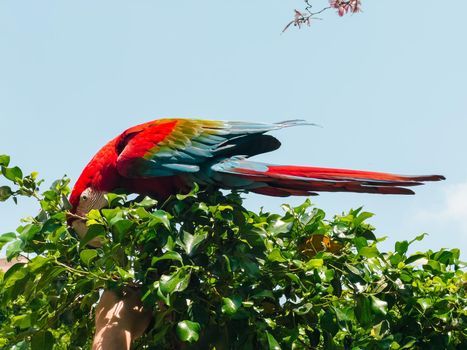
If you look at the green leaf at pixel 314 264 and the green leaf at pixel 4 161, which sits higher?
the green leaf at pixel 4 161

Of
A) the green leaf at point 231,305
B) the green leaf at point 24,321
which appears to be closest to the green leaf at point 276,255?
the green leaf at point 231,305

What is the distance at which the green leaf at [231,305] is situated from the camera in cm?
183

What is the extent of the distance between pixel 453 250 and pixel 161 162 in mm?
1059

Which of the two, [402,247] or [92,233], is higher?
[92,233]

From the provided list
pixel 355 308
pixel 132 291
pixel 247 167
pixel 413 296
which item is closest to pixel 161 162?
pixel 247 167

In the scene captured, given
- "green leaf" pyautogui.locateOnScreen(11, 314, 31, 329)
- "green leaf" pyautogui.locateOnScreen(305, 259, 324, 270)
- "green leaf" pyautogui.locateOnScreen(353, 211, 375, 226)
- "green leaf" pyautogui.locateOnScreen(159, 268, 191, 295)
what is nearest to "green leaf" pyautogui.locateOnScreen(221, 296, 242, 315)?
"green leaf" pyautogui.locateOnScreen(159, 268, 191, 295)

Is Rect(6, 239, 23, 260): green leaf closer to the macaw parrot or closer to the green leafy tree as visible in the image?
the green leafy tree

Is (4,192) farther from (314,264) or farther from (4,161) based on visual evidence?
(314,264)

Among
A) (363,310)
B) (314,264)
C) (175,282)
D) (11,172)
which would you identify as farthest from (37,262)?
(363,310)

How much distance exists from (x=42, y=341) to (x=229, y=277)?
624 millimetres

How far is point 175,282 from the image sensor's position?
5.86 feet

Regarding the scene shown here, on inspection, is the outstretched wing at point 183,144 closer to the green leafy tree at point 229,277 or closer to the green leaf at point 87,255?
the green leafy tree at point 229,277

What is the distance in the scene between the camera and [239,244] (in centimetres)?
196

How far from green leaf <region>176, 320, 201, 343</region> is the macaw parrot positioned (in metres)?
0.52
